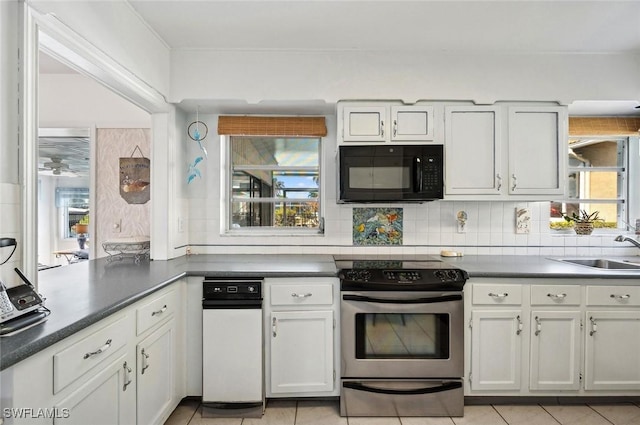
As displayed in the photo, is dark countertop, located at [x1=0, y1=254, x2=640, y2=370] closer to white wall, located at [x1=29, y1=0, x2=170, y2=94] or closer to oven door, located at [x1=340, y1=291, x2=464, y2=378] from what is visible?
oven door, located at [x1=340, y1=291, x2=464, y2=378]

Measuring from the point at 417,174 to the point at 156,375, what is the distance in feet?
6.62

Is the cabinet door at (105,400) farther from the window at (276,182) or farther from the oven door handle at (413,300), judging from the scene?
the window at (276,182)

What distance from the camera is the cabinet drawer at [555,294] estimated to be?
7.23ft

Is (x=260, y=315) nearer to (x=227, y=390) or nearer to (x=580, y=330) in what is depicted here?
(x=227, y=390)

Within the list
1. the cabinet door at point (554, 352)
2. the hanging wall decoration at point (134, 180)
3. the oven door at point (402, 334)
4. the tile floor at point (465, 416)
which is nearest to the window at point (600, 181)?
the cabinet door at point (554, 352)

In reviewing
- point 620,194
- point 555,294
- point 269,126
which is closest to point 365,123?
point 269,126

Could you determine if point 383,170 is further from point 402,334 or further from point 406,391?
point 406,391

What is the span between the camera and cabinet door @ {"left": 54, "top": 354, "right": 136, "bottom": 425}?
→ 1.21 meters

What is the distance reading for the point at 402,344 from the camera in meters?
2.18

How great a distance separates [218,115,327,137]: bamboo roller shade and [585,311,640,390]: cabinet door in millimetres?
2286

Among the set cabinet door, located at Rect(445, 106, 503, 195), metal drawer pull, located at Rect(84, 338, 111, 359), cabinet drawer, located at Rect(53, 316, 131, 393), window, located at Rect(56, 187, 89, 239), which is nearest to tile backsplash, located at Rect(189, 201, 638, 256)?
cabinet door, located at Rect(445, 106, 503, 195)

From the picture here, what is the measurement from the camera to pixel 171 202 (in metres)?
2.62

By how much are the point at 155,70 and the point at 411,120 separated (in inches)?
70.3

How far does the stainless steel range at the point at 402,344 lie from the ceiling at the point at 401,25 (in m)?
1.54
